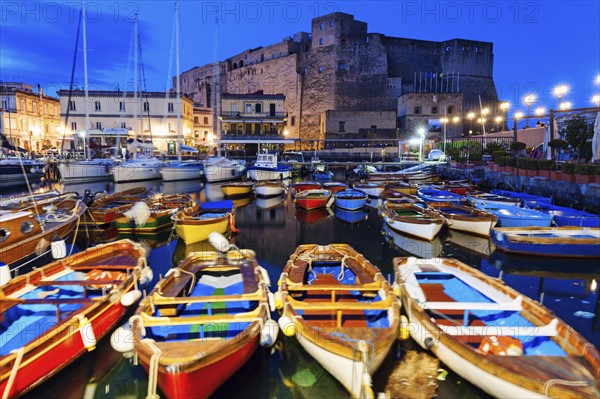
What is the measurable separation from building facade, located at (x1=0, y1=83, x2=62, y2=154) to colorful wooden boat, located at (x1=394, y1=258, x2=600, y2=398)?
47841 mm

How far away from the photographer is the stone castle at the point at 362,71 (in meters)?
49.6

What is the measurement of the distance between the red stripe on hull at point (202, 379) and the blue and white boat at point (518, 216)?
10.8 meters

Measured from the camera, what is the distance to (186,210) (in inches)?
520

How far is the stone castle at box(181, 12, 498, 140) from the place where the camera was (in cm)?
4959

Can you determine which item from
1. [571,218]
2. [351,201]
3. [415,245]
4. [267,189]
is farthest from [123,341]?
[267,189]

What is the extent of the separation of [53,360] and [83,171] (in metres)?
28.3

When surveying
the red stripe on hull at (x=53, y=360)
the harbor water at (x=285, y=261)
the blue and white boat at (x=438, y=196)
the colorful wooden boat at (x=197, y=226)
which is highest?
the blue and white boat at (x=438, y=196)

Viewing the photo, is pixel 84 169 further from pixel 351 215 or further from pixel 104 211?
pixel 351 215

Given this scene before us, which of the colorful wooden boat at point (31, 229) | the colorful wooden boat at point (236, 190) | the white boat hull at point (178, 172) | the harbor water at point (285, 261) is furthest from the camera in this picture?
the white boat hull at point (178, 172)

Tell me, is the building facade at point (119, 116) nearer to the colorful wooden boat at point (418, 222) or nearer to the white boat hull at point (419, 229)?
the colorful wooden boat at point (418, 222)

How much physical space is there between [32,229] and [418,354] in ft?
30.8

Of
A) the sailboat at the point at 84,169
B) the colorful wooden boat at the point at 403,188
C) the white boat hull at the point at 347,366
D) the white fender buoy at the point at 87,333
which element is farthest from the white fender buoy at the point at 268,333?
the sailboat at the point at 84,169

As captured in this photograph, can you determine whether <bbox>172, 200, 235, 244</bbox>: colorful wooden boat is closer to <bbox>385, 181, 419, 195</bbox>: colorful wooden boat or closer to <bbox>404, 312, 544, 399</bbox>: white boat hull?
<bbox>404, 312, 544, 399</bbox>: white boat hull

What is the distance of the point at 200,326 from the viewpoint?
5.23 metres
